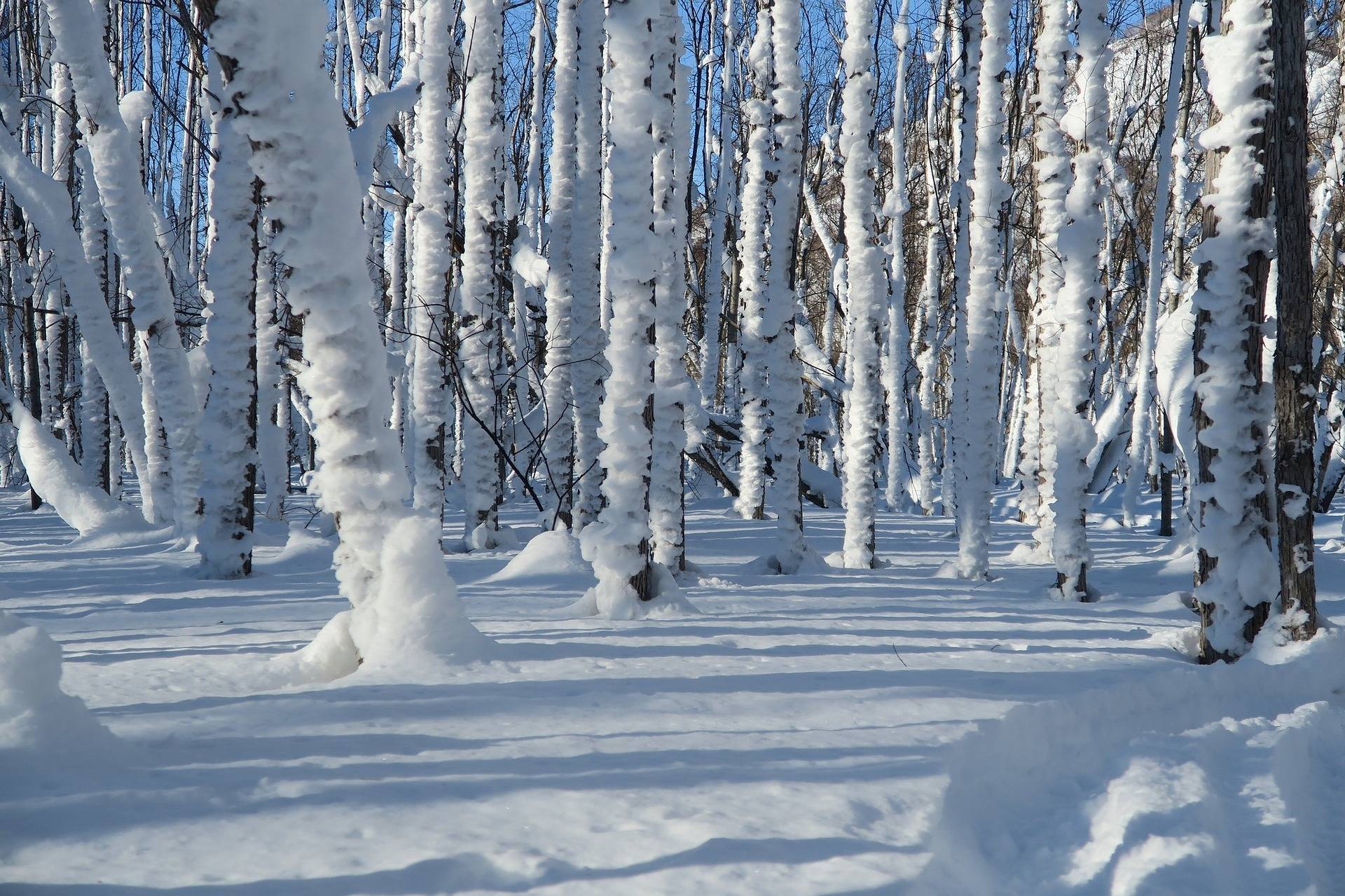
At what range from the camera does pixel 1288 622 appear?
4.29m

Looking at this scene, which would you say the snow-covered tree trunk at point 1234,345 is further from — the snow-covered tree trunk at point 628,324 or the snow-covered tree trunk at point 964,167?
the snow-covered tree trunk at point 964,167

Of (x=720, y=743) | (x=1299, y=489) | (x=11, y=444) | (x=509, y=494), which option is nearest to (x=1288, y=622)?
(x=1299, y=489)

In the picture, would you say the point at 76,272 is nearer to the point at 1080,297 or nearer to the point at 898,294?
the point at 1080,297

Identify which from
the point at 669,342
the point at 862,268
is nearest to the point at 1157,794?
the point at 669,342

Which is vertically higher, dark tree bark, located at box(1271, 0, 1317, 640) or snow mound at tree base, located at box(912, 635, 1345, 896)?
dark tree bark, located at box(1271, 0, 1317, 640)

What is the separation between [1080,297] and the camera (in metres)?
5.85

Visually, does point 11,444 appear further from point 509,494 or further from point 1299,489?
point 1299,489

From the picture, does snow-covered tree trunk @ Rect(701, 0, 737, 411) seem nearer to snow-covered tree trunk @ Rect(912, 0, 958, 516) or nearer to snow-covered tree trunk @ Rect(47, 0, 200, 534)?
snow-covered tree trunk @ Rect(912, 0, 958, 516)

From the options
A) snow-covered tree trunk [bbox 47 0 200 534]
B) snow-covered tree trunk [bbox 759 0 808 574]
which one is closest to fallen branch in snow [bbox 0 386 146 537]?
snow-covered tree trunk [bbox 47 0 200 534]

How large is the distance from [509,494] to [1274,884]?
1387cm

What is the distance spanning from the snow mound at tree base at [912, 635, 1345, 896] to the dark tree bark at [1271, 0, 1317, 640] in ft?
1.51

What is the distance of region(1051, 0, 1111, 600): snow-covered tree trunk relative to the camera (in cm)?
578

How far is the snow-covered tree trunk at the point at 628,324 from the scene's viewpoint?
4.52 metres

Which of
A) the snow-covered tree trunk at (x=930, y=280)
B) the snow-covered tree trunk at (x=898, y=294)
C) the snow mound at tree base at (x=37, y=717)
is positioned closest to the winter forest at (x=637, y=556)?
the snow mound at tree base at (x=37, y=717)
